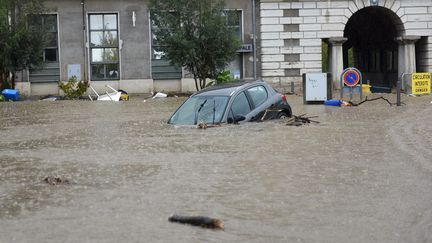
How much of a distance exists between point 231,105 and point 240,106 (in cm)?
27

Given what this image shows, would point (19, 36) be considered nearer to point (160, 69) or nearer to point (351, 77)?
point (160, 69)

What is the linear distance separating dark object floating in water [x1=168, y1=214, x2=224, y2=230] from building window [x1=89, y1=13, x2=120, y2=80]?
31.0 meters

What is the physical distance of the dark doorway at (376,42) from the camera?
137ft

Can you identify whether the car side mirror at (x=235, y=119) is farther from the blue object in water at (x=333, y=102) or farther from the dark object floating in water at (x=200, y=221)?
the blue object in water at (x=333, y=102)

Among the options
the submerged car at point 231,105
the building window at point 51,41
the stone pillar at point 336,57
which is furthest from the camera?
the stone pillar at point 336,57

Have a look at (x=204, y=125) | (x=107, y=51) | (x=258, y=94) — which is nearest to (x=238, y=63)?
(x=107, y=51)

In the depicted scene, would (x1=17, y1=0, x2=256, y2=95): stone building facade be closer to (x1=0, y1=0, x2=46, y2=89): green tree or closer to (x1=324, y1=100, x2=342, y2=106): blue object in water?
(x1=0, y1=0, x2=46, y2=89): green tree

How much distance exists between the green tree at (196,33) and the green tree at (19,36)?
5249mm

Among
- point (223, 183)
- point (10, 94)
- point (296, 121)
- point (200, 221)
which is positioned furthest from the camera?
point (10, 94)

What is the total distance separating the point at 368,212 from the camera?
812 cm

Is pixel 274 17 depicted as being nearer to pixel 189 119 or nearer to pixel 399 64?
pixel 399 64

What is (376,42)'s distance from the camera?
1887 inches

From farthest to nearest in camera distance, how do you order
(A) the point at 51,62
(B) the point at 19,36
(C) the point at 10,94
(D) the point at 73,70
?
(D) the point at 73,70
(A) the point at 51,62
(C) the point at 10,94
(B) the point at 19,36

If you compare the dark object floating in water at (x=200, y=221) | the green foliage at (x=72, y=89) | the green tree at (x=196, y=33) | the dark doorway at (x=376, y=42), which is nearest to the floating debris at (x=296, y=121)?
the dark object floating in water at (x=200, y=221)
